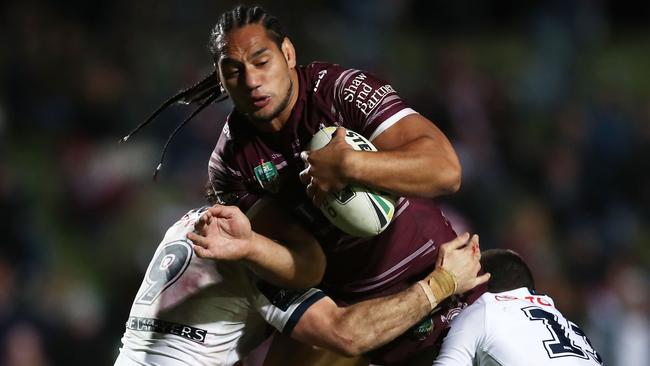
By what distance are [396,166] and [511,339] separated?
2.80ft

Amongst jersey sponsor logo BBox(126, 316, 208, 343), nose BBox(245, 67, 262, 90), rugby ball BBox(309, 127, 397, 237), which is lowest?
jersey sponsor logo BBox(126, 316, 208, 343)

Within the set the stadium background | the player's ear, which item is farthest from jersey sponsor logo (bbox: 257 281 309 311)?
the stadium background

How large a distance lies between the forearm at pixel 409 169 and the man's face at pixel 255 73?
46 cm

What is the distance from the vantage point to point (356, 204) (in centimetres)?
356

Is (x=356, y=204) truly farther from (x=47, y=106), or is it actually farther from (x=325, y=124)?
(x=47, y=106)

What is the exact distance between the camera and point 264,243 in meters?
3.70

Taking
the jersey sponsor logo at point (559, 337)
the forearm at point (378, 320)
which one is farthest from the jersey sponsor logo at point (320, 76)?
the jersey sponsor logo at point (559, 337)

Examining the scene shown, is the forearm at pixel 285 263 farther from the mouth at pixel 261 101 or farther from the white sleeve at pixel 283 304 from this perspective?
the mouth at pixel 261 101

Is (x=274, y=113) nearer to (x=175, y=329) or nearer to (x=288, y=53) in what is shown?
(x=288, y=53)

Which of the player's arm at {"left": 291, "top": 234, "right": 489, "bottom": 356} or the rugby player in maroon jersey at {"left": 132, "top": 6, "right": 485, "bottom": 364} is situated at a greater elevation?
the rugby player in maroon jersey at {"left": 132, "top": 6, "right": 485, "bottom": 364}

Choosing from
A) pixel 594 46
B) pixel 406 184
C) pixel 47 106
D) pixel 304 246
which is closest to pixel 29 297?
pixel 47 106

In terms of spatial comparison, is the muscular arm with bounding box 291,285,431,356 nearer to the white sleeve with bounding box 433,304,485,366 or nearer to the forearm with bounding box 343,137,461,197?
the white sleeve with bounding box 433,304,485,366

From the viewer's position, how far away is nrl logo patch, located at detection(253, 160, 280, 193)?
13.0 feet

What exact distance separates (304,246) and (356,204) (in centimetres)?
39
